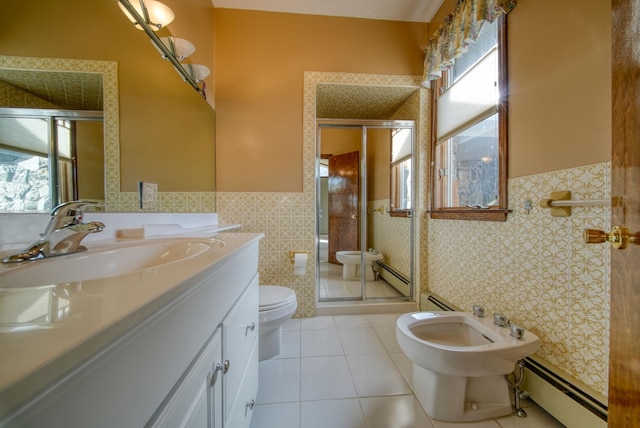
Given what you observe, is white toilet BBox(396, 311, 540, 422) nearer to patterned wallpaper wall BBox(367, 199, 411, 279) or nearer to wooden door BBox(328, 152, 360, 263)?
patterned wallpaper wall BBox(367, 199, 411, 279)

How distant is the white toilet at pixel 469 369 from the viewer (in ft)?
3.34

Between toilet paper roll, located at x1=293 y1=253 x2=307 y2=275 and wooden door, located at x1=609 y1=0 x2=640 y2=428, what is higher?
wooden door, located at x1=609 y1=0 x2=640 y2=428

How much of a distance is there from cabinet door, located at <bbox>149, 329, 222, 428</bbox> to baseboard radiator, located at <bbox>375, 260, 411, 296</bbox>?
2.03 metres

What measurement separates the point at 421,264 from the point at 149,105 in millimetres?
2237

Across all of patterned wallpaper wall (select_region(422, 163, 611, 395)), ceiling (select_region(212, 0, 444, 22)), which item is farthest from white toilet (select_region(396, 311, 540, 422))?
ceiling (select_region(212, 0, 444, 22))

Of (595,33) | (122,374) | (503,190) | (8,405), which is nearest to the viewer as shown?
(8,405)

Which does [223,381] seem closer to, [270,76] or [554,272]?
[554,272]

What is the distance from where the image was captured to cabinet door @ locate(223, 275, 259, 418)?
70 cm

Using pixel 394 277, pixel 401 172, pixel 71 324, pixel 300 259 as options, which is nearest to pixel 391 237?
pixel 394 277

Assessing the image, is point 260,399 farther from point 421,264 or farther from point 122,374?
point 421,264

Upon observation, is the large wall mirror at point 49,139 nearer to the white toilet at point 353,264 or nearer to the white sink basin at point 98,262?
the white sink basin at point 98,262

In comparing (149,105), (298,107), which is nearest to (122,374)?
(149,105)

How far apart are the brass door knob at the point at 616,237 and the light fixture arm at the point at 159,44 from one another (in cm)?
178

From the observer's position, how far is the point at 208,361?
1.91 ft
